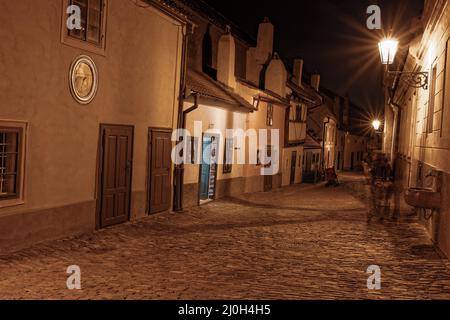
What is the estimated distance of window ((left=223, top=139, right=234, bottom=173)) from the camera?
20125 millimetres

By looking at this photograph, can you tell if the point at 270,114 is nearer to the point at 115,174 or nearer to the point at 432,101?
the point at 432,101

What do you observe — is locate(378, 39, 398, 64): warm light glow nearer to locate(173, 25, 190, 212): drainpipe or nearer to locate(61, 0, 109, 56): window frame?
locate(173, 25, 190, 212): drainpipe

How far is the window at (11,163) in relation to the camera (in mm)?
8773

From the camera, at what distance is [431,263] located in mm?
9109

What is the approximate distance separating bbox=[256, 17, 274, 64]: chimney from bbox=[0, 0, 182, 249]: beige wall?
12.3m

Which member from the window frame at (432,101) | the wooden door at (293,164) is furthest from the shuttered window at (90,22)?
the wooden door at (293,164)

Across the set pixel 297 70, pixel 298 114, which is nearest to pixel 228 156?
pixel 298 114

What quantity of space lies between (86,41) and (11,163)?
3050 mm

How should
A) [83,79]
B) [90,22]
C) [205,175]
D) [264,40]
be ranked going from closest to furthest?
[83,79] < [90,22] < [205,175] < [264,40]

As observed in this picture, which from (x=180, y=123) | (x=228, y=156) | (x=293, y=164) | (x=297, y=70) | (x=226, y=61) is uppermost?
(x=297, y=70)

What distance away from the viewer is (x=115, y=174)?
472 inches

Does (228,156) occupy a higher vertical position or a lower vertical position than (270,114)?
lower

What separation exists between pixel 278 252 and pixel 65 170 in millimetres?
4345
